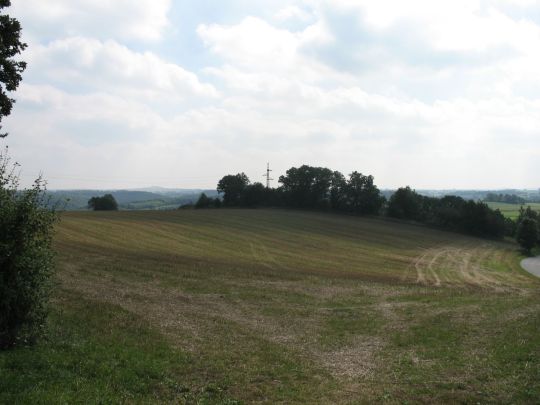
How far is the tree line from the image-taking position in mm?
127188

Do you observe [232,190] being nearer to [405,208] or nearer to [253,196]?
[253,196]

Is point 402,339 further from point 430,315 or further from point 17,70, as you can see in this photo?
point 17,70

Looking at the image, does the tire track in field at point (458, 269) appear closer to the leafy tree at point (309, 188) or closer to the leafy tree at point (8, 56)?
the leafy tree at point (8, 56)

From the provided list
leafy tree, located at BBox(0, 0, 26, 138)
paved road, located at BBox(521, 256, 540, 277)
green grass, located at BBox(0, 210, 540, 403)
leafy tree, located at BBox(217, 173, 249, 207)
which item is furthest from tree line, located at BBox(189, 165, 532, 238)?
leafy tree, located at BBox(0, 0, 26, 138)

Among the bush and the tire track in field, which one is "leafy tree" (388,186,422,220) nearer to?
the tire track in field

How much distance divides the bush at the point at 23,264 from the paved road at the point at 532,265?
61.8 meters

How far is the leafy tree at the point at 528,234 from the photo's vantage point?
86.6 m

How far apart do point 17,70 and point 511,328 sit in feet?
83.6

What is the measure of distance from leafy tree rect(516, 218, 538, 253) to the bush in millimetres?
92145

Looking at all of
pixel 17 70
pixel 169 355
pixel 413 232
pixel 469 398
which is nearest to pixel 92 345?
pixel 169 355

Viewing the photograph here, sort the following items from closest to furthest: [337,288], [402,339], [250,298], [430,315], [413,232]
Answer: [402,339], [430,315], [250,298], [337,288], [413,232]

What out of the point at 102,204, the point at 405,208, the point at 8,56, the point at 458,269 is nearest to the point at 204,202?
the point at 102,204

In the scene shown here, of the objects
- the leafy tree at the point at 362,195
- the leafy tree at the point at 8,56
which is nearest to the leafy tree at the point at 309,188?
the leafy tree at the point at 362,195

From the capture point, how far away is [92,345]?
14.9 metres
